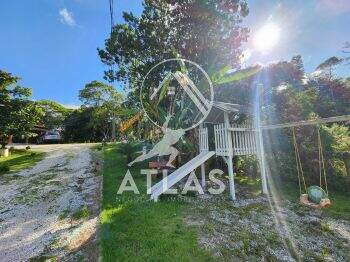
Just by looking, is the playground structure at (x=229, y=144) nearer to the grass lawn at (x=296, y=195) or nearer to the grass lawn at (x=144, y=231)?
the grass lawn at (x=296, y=195)

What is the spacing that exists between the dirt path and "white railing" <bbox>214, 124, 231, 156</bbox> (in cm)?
486

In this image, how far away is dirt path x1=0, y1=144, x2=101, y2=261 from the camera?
6.25m

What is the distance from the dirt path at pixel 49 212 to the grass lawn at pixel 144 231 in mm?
450

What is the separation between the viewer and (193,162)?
35.4 feet

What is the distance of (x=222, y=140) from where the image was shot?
412 inches

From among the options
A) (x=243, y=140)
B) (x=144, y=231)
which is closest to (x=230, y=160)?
(x=243, y=140)

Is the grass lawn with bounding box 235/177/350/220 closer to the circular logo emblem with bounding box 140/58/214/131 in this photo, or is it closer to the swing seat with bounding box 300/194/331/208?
the swing seat with bounding box 300/194/331/208

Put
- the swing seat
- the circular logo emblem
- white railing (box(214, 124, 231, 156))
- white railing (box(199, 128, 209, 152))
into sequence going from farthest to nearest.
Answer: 1. the circular logo emblem
2. white railing (box(199, 128, 209, 152))
3. white railing (box(214, 124, 231, 156))
4. the swing seat

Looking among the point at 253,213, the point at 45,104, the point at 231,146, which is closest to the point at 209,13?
the point at 231,146

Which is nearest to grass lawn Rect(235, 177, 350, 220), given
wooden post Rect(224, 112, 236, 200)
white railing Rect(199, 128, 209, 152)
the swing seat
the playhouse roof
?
the swing seat

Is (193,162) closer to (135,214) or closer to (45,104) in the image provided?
(135,214)

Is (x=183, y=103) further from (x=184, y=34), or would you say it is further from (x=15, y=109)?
(x=15, y=109)

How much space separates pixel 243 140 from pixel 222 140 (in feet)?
2.90

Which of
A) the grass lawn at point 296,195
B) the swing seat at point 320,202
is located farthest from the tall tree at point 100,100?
the swing seat at point 320,202
